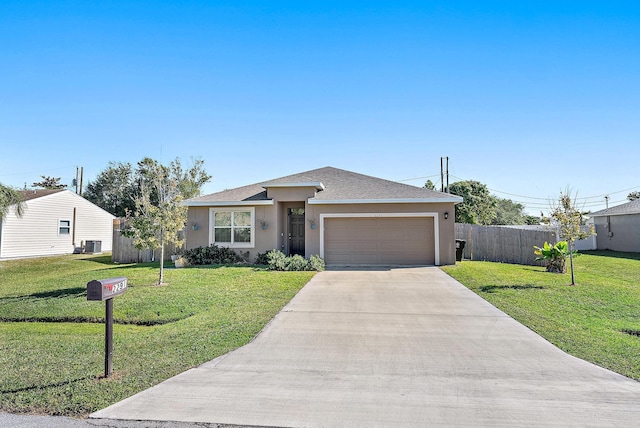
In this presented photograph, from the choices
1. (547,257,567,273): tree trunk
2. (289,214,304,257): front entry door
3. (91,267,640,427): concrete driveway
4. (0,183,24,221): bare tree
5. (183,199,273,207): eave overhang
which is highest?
(0,183,24,221): bare tree

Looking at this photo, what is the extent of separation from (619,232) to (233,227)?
2542 cm

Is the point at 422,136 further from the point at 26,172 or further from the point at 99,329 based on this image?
the point at 26,172

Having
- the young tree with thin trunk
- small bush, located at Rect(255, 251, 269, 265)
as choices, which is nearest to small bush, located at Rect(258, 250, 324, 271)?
small bush, located at Rect(255, 251, 269, 265)

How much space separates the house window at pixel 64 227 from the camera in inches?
916

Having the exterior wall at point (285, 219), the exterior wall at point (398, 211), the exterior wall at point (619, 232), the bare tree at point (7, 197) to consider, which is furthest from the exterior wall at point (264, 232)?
the exterior wall at point (619, 232)

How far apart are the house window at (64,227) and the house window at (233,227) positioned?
14.4 m

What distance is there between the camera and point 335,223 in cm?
1484

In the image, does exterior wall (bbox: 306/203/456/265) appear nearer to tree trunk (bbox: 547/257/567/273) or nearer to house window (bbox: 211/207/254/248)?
house window (bbox: 211/207/254/248)

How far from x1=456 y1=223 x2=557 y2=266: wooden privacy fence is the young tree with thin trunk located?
186 inches

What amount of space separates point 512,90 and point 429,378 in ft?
40.5

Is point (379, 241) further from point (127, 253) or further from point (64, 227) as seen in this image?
Result: point (64, 227)

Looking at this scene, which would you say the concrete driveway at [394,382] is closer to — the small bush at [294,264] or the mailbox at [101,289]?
the mailbox at [101,289]

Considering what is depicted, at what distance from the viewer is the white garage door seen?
47.3ft

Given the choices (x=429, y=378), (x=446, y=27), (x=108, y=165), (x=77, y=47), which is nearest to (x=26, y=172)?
(x=108, y=165)
